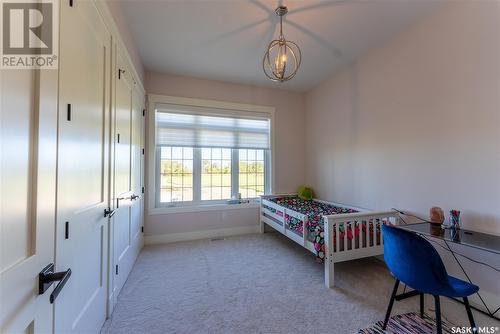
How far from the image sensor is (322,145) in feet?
12.7

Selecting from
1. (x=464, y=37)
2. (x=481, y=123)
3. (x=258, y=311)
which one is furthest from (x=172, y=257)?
(x=464, y=37)

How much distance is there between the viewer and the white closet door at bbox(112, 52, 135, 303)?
1917mm

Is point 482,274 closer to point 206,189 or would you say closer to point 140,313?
point 140,313

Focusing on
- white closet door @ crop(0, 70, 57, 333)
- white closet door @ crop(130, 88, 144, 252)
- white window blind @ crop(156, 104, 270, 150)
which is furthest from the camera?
white window blind @ crop(156, 104, 270, 150)

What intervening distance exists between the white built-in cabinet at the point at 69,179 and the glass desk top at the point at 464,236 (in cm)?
241

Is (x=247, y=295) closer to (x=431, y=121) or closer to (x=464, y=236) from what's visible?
(x=464, y=236)

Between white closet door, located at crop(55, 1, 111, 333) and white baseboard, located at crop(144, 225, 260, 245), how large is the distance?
1710mm

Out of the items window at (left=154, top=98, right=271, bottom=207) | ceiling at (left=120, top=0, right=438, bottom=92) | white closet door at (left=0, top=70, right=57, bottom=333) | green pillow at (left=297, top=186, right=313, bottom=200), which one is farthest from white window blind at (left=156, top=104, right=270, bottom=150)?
white closet door at (left=0, top=70, right=57, bottom=333)

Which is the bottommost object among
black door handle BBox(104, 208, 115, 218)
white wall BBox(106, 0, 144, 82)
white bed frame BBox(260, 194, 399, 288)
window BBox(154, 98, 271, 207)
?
white bed frame BBox(260, 194, 399, 288)

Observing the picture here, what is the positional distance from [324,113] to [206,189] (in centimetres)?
248

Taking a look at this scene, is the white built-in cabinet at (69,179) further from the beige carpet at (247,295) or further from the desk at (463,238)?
the desk at (463,238)

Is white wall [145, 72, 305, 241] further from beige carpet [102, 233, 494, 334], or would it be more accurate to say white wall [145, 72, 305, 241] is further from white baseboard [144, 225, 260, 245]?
beige carpet [102, 233, 494, 334]

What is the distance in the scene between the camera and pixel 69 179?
3.63 ft

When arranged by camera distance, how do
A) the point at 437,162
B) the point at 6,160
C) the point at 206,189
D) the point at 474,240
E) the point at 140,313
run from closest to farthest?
the point at 6,160
the point at 474,240
the point at 140,313
the point at 437,162
the point at 206,189
